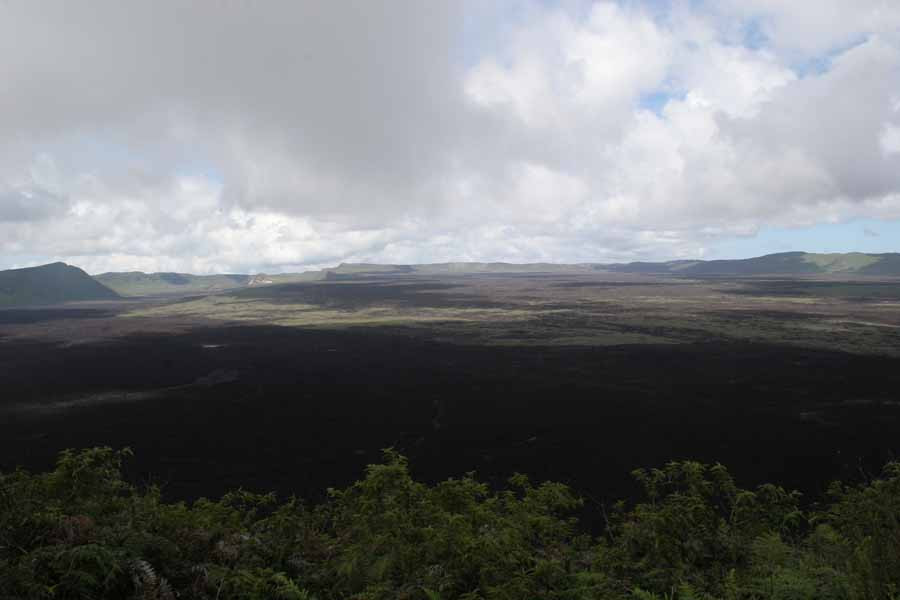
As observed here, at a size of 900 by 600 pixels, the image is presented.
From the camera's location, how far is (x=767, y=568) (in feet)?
22.3

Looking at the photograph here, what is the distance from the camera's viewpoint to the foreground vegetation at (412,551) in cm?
575

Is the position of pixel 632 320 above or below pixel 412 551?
below

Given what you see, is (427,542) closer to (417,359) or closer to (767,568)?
(767,568)

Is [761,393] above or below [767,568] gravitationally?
below

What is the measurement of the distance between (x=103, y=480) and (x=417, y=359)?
44.2 metres

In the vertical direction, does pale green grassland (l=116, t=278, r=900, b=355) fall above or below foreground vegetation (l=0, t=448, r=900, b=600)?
below

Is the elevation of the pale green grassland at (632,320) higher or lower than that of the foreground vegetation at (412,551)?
lower

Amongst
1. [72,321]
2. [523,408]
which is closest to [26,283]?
[72,321]

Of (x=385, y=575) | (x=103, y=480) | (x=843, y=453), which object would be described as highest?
(x=103, y=480)

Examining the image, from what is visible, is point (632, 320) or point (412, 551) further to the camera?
point (632, 320)

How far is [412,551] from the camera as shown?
7.42 metres

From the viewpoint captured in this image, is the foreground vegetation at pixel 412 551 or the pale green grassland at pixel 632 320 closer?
the foreground vegetation at pixel 412 551

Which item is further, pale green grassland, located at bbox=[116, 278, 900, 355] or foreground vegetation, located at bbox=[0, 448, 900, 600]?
pale green grassland, located at bbox=[116, 278, 900, 355]

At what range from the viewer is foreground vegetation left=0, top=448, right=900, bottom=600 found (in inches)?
226
